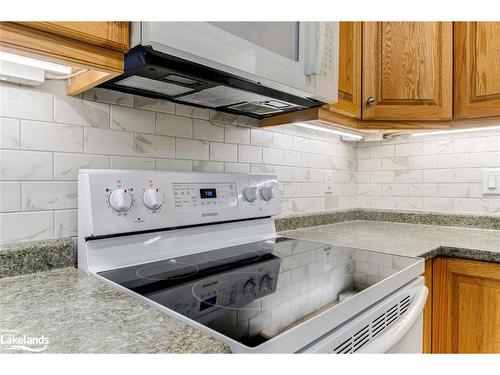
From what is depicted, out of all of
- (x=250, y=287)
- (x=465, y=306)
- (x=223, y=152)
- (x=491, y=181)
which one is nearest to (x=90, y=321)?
(x=250, y=287)

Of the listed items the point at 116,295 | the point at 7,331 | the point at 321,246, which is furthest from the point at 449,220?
the point at 7,331

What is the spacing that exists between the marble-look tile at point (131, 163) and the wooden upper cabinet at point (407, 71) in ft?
3.11

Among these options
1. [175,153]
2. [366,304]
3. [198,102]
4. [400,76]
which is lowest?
[366,304]

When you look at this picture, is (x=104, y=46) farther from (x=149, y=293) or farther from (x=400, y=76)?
(x=400, y=76)

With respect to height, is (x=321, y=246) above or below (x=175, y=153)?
below

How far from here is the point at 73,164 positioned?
3.07 feet

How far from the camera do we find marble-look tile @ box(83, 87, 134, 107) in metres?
0.97

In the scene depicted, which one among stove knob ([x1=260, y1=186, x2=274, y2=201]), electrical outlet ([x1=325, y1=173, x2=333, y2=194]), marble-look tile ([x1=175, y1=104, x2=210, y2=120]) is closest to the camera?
marble-look tile ([x1=175, y1=104, x2=210, y2=120])

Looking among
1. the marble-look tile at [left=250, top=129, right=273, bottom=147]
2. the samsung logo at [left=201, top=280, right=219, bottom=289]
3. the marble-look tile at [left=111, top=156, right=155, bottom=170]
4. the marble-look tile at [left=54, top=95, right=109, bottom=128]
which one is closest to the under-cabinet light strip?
the marble-look tile at [left=250, top=129, right=273, bottom=147]

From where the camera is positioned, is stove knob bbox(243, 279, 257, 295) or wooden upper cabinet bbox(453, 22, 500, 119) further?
wooden upper cabinet bbox(453, 22, 500, 119)

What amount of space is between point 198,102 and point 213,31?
37 centimetres

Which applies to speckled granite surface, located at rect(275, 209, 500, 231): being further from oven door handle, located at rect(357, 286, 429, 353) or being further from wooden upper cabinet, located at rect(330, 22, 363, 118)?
oven door handle, located at rect(357, 286, 429, 353)

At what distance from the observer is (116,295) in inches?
26.6

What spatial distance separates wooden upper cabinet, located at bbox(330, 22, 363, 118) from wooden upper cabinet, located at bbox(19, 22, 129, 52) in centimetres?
86
